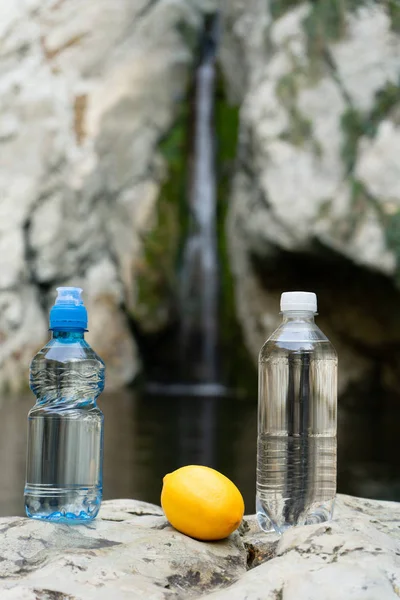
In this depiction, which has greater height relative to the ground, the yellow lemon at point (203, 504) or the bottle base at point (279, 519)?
the yellow lemon at point (203, 504)

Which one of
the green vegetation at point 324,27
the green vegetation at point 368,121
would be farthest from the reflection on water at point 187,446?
the green vegetation at point 324,27

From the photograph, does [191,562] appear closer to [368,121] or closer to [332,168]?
[332,168]

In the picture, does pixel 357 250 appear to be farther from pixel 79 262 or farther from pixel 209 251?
pixel 79 262

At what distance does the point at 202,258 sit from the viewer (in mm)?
10289

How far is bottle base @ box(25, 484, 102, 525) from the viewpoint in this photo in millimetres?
1518

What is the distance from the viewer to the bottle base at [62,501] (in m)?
1.52

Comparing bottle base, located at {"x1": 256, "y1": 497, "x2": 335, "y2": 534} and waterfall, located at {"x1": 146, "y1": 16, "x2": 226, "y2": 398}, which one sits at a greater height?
waterfall, located at {"x1": 146, "y1": 16, "x2": 226, "y2": 398}

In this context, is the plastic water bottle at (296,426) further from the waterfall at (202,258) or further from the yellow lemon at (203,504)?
the waterfall at (202,258)

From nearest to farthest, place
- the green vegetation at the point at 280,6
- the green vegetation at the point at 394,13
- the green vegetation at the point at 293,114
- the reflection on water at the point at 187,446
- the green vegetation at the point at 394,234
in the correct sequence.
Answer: the reflection on water at the point at 187,446
the green vegetation at the point at 394,234
the green vegetation at the point at 394,13
the green vegetation at the point at 293,114
the green vegetation at the point at 280,6

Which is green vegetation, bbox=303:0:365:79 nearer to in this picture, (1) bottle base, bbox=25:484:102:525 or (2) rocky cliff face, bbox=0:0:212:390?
(2) rocky cliff face, bbox=0:0:212:390

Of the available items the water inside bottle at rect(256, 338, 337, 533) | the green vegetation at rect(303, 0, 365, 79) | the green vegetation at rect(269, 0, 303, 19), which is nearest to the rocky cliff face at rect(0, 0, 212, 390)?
the green vegetation at rect(269, 0, 303, 19)

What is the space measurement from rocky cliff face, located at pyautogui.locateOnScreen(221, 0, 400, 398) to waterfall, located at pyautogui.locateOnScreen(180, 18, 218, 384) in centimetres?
180

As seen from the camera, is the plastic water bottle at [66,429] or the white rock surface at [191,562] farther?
the plastic water bottle at [66,429]

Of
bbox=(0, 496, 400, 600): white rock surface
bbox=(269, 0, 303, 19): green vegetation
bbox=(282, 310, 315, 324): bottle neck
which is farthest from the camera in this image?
bbox=(269, 0, 303, 19): green vegetation
